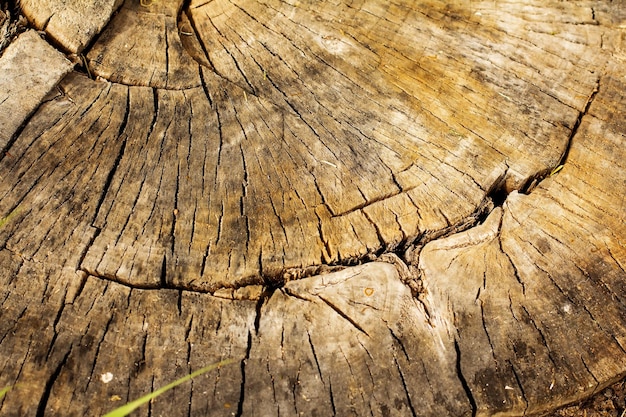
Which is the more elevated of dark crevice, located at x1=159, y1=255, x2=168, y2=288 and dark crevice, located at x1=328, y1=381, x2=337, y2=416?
dark crevice, located at x1=159, y1=255, x2=168, y2=288

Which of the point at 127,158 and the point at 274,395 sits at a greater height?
the point at 127,158

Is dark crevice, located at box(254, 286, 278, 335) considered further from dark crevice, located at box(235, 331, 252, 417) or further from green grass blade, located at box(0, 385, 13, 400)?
green grass blade, located at box(0, 385, 13, 400)

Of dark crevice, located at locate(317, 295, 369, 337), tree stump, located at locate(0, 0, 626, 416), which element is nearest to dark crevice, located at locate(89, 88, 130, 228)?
tree stump, located at locate(0, 0, 626, 416)

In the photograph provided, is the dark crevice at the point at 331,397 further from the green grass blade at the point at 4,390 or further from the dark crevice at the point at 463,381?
the green grass blade at the point at 4,390

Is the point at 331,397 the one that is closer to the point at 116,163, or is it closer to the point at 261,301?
the point at 261,301

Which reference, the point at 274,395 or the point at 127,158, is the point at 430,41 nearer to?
the point at 127,158

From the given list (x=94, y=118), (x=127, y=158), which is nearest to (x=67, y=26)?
(x=94, y=118)
